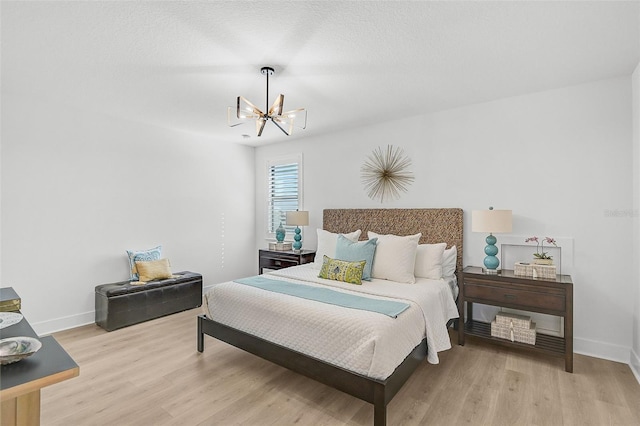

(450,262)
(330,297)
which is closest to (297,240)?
(450,262)

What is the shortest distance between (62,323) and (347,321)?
11.5 feet

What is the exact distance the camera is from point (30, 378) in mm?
1108

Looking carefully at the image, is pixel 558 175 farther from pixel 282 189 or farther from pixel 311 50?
pixel 282 189

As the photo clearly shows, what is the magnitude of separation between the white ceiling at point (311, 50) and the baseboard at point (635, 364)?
7.99 ft

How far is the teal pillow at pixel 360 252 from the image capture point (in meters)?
3.36

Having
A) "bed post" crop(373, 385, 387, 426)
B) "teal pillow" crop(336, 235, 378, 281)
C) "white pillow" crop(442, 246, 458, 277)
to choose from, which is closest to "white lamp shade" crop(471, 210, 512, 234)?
"white pillow" crop(442, 246, 458, 277)

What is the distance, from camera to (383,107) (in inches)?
150

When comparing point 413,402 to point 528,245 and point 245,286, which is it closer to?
point 245,286

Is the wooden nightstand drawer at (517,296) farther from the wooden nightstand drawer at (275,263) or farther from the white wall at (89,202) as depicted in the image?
the white wall at (89,202)

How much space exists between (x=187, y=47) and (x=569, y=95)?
351cm

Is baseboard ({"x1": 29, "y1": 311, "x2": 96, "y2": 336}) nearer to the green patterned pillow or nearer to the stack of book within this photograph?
the green patterned pillow

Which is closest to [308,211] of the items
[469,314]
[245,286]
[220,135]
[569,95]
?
[220,135]

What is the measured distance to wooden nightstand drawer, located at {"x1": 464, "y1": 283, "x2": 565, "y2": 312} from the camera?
282cm

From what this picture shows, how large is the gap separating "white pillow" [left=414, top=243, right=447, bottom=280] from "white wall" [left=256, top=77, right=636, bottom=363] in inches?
21.9
